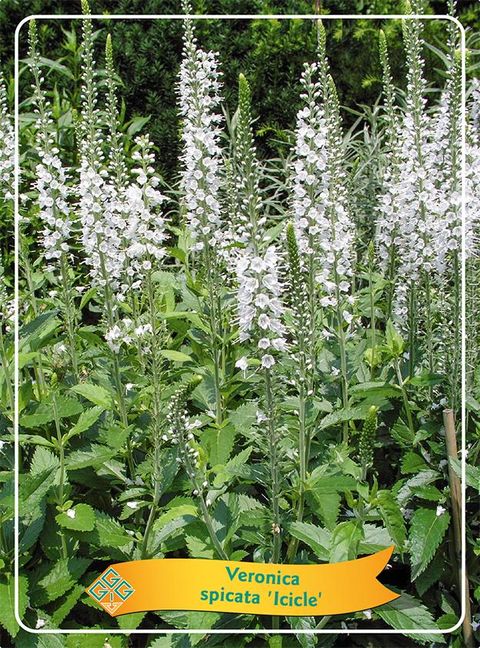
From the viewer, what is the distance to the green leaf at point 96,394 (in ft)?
11.4

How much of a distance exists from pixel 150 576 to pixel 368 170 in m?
3.91

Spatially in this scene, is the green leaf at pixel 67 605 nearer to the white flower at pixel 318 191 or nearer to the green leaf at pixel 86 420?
the green leaf at pixel 86 420

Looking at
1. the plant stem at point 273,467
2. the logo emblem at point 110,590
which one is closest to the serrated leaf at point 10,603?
the logo emblem at point 110,590

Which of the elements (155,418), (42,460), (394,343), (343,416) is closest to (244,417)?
(343,416)

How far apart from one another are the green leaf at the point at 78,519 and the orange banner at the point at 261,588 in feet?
1.00

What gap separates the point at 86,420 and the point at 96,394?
21cm

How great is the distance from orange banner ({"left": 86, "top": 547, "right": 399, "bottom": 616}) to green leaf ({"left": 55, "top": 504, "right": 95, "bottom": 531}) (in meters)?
0.31

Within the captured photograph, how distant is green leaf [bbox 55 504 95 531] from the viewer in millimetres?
3046

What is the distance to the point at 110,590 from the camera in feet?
9.93

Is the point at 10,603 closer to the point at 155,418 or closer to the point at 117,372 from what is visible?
the point at 155,418

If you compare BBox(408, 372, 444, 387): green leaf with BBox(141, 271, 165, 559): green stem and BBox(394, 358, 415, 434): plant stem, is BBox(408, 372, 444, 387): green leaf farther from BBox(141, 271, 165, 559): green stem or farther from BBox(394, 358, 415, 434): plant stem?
BBox(141, 271, 165, 559): green stem

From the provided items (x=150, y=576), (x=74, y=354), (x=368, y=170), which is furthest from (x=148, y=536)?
(x=368, y=170)

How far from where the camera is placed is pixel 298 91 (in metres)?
4.99

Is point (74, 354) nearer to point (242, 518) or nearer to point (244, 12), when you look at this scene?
point (242, 518)
